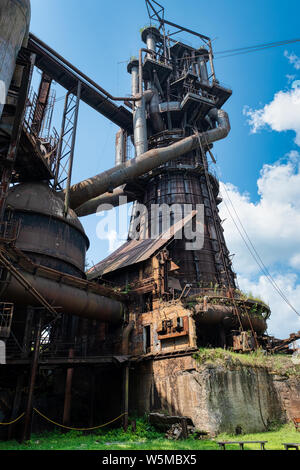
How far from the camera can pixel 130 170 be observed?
A: 24328mm

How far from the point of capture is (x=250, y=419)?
14.0 meters

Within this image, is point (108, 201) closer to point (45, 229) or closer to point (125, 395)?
point (45, 229)

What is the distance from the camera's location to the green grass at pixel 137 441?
10.4 metres

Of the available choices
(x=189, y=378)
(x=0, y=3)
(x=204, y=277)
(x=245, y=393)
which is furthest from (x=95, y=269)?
(x=0, y=3)

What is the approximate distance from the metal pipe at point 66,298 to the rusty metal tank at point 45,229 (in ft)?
7.28

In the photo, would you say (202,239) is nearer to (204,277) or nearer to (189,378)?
(204,277)

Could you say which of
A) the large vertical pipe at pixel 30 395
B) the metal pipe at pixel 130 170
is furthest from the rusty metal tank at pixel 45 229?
the large vertical pipe at pixel 30 395

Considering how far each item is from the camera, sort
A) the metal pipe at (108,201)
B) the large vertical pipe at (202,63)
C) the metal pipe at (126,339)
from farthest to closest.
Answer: the large vertical pipe at (202,63) → the metal pipe at (108,201) → the metal pipe at (126,339)

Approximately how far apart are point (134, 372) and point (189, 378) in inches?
157

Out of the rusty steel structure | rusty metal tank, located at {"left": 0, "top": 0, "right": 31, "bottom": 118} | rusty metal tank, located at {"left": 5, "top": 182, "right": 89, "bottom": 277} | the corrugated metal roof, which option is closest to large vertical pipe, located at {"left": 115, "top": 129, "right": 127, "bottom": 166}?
the rusty steel structure

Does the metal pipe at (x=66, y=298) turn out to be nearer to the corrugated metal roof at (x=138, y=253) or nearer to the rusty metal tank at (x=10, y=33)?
the corrugated metal roof at (x=138, y=253)

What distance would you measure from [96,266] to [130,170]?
26.7 ft

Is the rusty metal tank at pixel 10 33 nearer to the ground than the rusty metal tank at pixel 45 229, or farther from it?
farther from it

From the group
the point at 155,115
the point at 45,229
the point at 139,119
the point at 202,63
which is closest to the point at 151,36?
the point at 202,63
